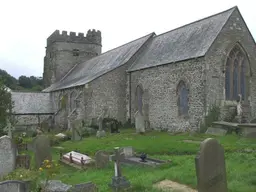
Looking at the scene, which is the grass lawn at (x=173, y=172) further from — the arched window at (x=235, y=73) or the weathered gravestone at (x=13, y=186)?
the arched window at (x=235, y=73)

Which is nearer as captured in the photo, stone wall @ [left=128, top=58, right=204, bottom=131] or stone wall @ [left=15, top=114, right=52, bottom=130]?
stone wall @ [left=128, top=58, right=204, bottom=131]

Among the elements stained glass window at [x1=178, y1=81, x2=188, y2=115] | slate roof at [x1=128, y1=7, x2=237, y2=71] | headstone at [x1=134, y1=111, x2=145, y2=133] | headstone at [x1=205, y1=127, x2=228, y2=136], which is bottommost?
headstone at [x1=205, y1=127, x2=228, y2=136]

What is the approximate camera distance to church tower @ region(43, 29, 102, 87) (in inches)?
1716

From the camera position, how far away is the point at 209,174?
21.7ft

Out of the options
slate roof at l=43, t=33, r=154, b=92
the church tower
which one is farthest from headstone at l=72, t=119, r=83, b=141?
the church tower

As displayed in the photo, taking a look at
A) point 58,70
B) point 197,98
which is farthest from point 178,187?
point 58,70

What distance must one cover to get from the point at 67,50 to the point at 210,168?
3934cm

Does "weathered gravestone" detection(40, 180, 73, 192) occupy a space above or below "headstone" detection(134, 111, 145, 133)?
below

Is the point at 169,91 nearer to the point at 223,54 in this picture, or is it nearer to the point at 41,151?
the point at 223,54

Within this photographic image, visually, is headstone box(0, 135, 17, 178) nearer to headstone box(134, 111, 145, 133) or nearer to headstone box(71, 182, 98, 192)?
headstone box(71, 182, 98, 192)

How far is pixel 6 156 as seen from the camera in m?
10.3

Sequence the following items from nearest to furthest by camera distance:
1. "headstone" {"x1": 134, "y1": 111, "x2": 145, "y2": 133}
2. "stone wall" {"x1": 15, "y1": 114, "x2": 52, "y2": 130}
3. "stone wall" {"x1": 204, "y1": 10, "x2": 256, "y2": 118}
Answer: "stone wall" {"x1": 204, "y1": 10, "x2": 256, "y2": 118} < "headstone" {"x1": 134, "y1": 111, "x2": 145, "y2": 133} < "stone wall" {"x1": 15, "y1": 114, "x2": 52, "y2": 130}

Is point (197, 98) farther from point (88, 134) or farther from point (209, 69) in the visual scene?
point (88, 134)

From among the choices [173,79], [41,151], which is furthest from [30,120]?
[41,151]
